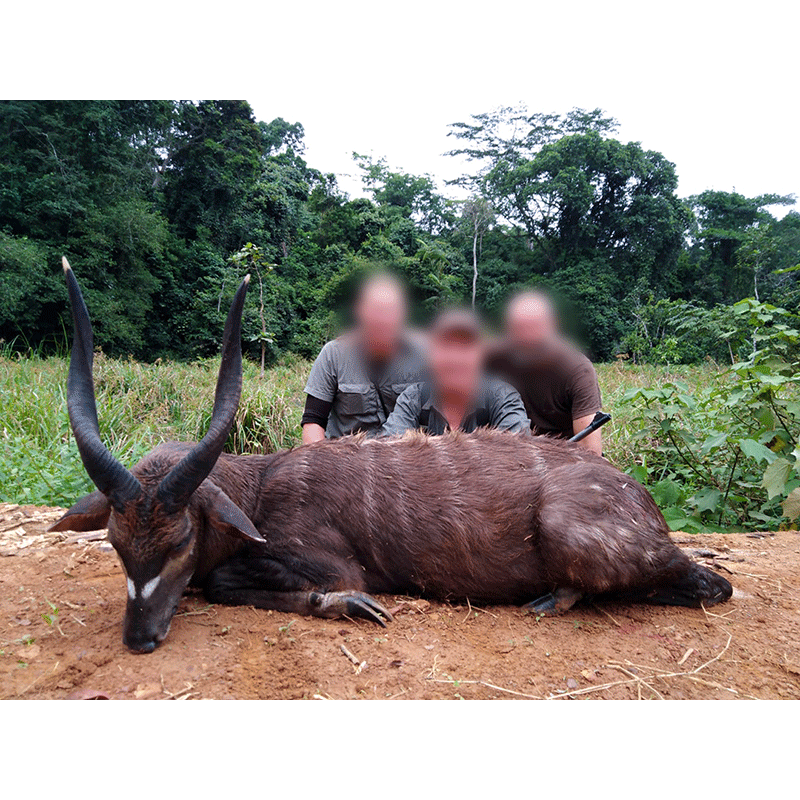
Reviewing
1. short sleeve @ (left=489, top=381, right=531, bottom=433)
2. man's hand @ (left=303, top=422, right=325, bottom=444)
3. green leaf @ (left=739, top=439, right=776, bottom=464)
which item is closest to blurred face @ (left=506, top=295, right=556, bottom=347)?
short sleeve @ (left=489, top=381, right=531, bottom=433)

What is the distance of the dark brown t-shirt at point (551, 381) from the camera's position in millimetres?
2863

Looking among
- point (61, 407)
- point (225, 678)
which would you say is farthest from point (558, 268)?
point (61, 407)

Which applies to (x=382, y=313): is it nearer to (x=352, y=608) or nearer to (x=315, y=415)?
(x=315, y=415)

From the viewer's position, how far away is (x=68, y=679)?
6.08 ft

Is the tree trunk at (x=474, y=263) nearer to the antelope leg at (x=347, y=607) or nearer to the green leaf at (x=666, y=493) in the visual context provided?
the antelope leg at (x=347, y=607)

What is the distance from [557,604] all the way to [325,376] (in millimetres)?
2426

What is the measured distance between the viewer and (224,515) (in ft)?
7.40

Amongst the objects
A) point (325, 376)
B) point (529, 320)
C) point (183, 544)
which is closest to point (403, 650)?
point (183, 544)

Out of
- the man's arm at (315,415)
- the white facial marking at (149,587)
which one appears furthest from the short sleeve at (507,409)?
the white facial marking at (149,587)

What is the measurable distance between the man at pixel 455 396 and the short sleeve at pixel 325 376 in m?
0.79

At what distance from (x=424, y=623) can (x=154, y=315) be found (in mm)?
3948

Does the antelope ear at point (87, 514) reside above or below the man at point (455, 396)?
below

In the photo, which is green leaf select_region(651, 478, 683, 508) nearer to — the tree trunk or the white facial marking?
the tree trunk
